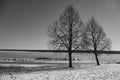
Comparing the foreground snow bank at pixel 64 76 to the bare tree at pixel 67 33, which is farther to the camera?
the bare tree at pixel 67 33

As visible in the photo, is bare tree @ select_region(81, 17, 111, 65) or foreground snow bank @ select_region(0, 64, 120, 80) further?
bare tree @ select_region(81, 17, 111, 65)

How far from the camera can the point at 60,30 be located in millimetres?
20078

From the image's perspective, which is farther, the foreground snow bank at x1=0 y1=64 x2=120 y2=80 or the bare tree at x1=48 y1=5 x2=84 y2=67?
the bare tree at x1=48 y1=5 x2=84 y2=67

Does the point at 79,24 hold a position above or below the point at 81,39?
above

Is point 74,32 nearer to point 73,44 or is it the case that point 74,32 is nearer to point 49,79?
point 73,44

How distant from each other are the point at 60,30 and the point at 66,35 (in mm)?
1512

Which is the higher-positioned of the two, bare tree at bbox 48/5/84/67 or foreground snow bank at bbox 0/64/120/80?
bare tree at bbox 48/5/84/67

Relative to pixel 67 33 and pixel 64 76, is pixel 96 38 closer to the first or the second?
pixel 67 33

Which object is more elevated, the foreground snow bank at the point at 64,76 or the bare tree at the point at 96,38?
the bare tree at the point at 96,38

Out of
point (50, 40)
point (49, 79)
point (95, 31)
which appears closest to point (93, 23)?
point (95, 31)

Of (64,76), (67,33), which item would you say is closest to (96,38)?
(67,33)

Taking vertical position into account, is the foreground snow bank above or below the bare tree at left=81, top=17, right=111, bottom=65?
below

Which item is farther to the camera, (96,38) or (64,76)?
(96,38)

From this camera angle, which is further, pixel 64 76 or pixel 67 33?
pixel 67 33
